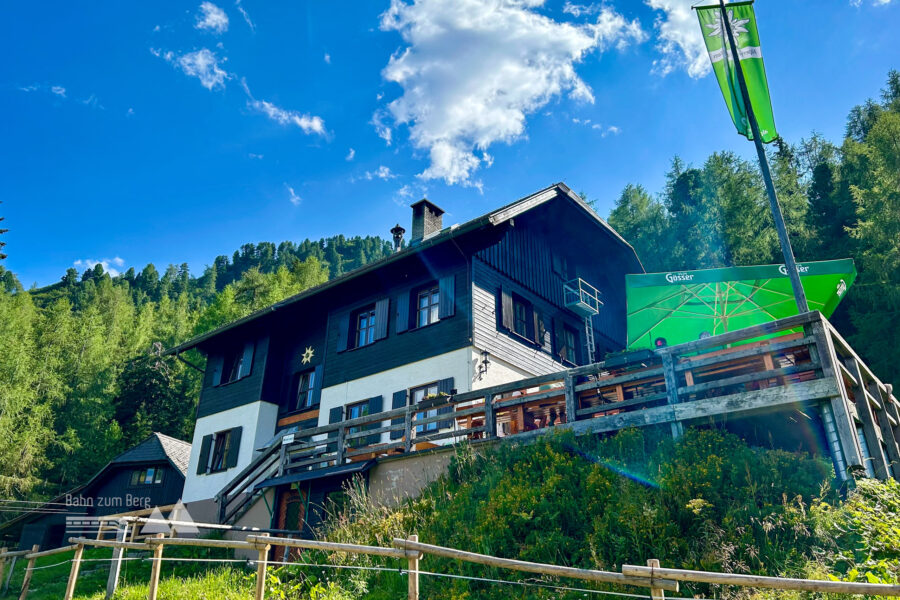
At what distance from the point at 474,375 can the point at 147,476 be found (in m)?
22.1

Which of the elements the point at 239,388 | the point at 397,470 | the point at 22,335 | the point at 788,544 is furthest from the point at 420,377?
the point at 22,335

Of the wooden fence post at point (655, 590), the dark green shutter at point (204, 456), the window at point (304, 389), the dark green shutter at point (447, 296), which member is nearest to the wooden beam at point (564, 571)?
the wooden fence post at point (655, 590)

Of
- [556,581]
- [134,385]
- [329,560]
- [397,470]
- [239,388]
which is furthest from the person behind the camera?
[134,385]

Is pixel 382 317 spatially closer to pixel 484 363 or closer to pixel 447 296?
pixel 447 296

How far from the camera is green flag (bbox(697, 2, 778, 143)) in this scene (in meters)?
13.2

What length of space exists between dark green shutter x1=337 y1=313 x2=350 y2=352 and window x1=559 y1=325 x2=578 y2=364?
21.9 feet

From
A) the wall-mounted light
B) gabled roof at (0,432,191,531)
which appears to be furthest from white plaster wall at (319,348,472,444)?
gabled roof at (0,432,191,531)

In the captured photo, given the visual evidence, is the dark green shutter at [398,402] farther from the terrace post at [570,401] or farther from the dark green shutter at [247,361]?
the dark green shutter at [247,361]

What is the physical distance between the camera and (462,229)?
16.9 meters

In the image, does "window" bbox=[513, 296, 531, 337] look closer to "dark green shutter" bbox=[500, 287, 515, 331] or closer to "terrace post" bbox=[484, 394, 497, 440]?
→ "dark green shutter" bbox=[500, 287, 515, 331]

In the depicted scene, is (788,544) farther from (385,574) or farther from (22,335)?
(22,335)

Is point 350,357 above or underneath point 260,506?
above

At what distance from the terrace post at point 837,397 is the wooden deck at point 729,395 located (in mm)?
13

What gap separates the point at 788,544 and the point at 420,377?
11.1 m
